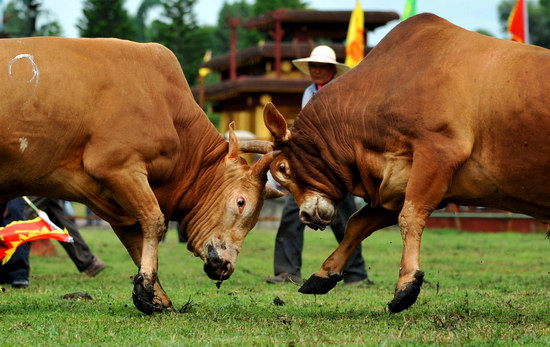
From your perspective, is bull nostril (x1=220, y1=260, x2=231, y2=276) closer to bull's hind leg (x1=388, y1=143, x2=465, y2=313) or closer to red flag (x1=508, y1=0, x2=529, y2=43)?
bull's hind leg (x1=388, y1=143, x2=465, y2=313)

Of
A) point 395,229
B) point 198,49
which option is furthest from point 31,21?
point 198,49

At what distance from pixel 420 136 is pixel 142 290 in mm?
2227

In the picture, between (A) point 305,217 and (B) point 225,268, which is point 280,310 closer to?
(B) point 225,268

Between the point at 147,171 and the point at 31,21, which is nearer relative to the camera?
the point at 147,171

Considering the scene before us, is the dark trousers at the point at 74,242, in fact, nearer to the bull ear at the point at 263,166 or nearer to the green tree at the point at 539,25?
the bull ear at the point at 263,166

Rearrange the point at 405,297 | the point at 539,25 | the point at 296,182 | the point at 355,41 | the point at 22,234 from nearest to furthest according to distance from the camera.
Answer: the point at 405,297 → the point at 296,182 → the point at 22,234 → the point at 355,41 → the point at 539,25

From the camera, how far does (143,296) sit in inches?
283

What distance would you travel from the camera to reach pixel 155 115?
7660 mm

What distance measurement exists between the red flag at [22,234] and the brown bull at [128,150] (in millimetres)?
1035

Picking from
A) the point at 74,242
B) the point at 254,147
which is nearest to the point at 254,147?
the point at 254,147

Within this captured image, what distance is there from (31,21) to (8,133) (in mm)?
20453

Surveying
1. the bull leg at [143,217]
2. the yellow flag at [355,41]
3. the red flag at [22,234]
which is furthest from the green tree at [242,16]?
the bull leg at [143,217]

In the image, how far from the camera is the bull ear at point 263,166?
798cm

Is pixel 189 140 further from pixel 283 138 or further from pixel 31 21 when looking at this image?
pixel 31 21
